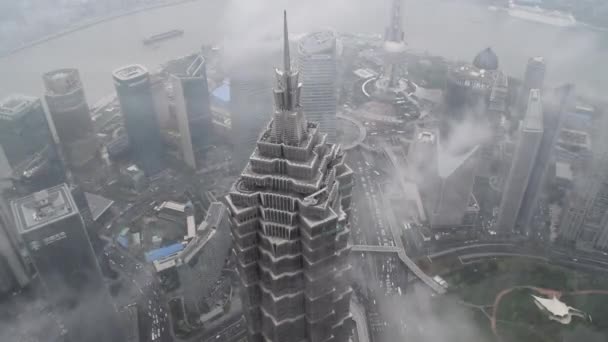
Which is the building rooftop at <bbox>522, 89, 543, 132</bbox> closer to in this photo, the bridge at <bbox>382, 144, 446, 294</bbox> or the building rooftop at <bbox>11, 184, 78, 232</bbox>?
the bridge at <bbox>382, 144, 446, 294</bbox>

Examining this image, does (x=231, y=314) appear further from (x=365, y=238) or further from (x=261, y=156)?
(x=261, y=156)

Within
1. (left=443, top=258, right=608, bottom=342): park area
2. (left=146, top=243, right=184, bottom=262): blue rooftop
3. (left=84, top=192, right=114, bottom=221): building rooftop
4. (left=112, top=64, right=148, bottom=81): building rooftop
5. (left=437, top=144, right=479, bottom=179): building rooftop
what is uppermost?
(left=112, top=64, right=148, bottom=81): building rooftop

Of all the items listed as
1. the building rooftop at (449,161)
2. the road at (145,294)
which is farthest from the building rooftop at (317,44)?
the road at (145,294)

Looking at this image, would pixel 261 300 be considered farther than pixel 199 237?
No

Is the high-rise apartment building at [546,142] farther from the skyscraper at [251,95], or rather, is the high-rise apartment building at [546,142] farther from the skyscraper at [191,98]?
the skyscraper at [191,98]

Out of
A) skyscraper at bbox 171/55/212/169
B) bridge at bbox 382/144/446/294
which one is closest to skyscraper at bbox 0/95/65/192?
skyscraper at bbox 171/55/212/169

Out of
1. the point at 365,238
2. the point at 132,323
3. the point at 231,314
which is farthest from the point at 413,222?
the point at 132,323
